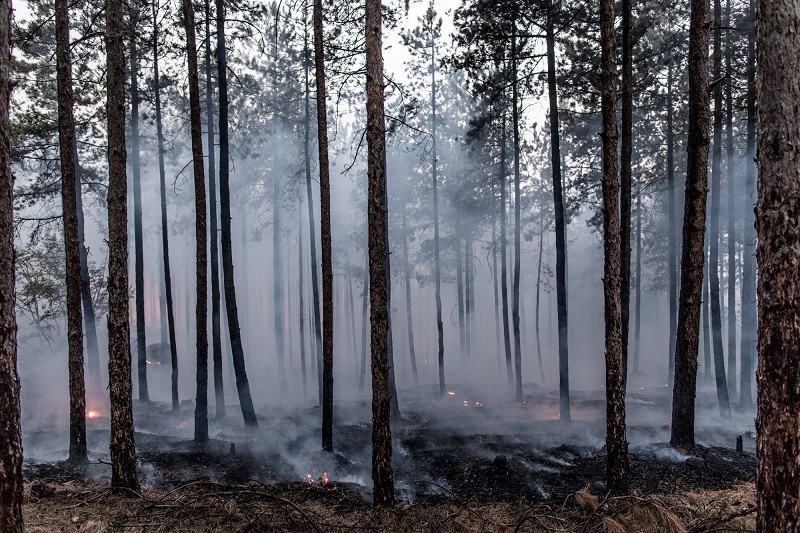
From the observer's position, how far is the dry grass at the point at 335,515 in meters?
5.82

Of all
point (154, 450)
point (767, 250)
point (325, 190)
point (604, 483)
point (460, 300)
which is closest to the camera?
point (767, 250)

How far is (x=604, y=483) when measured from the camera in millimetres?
10188

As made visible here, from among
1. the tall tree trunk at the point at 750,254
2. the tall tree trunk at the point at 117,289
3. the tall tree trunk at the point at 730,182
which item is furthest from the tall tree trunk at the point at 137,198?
the tall tree trunk at the point at 730,182

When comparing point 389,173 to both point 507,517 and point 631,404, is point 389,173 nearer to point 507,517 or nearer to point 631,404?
point 631,404

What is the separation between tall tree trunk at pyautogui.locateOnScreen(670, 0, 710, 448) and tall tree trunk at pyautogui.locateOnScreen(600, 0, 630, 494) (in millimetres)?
3109

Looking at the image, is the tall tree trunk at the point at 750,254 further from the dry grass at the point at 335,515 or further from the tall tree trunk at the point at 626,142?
the dry grass at the point at 335,515

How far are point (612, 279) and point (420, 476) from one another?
688 centimetres

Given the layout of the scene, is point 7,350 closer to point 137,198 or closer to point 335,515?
point 335,515

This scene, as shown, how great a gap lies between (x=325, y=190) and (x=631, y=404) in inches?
710

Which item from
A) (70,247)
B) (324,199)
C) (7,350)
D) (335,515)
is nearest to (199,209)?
(70,247)

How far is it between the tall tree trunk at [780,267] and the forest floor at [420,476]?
1710mm

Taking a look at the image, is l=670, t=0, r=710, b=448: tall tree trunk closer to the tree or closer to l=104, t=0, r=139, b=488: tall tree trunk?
the tree

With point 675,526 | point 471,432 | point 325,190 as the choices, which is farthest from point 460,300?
point 675,526

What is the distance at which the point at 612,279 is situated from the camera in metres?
8.48
